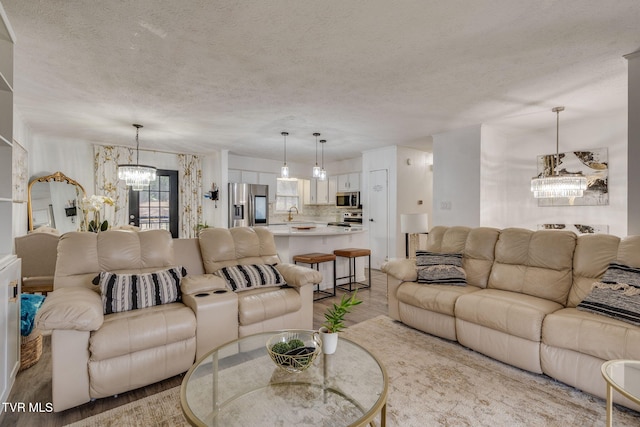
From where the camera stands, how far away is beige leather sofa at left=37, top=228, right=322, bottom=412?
1.97 meters

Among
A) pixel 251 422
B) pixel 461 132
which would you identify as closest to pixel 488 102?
pixel 461 132

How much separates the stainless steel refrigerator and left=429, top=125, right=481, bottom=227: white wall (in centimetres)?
378

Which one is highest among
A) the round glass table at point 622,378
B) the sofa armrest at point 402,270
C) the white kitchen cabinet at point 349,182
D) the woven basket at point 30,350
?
the white kitchen cabinet at point 349,182

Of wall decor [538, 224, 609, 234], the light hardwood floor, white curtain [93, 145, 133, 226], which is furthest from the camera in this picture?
white curtain [93, 145, 133, 226]

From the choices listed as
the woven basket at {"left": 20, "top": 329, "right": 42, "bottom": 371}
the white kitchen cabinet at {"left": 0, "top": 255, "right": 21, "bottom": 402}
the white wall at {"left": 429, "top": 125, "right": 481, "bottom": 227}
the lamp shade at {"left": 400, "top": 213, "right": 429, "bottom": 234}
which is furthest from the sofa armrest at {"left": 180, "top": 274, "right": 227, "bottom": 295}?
the white wall at {"left": 429, "top": 125, "right": 481, "bottom": 227}

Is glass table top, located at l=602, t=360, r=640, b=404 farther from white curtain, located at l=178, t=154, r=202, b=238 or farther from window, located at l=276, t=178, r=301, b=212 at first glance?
window, located at l=276, t=178, r=301, b=212

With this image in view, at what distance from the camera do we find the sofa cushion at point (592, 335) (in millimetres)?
1974

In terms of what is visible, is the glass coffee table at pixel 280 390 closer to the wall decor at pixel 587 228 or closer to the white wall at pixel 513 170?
the white wall at pixel 513 170

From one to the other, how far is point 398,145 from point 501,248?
10.9 feet

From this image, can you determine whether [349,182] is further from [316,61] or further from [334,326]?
[334,326]

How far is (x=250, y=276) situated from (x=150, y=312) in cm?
91

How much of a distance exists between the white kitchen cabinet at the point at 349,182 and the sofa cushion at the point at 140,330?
537 centimetres

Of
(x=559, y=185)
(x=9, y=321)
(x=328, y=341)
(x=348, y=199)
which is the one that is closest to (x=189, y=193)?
(x=348, y=199)

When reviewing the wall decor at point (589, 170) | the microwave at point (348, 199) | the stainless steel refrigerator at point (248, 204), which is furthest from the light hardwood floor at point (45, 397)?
the wall decor at point (589, 170)
